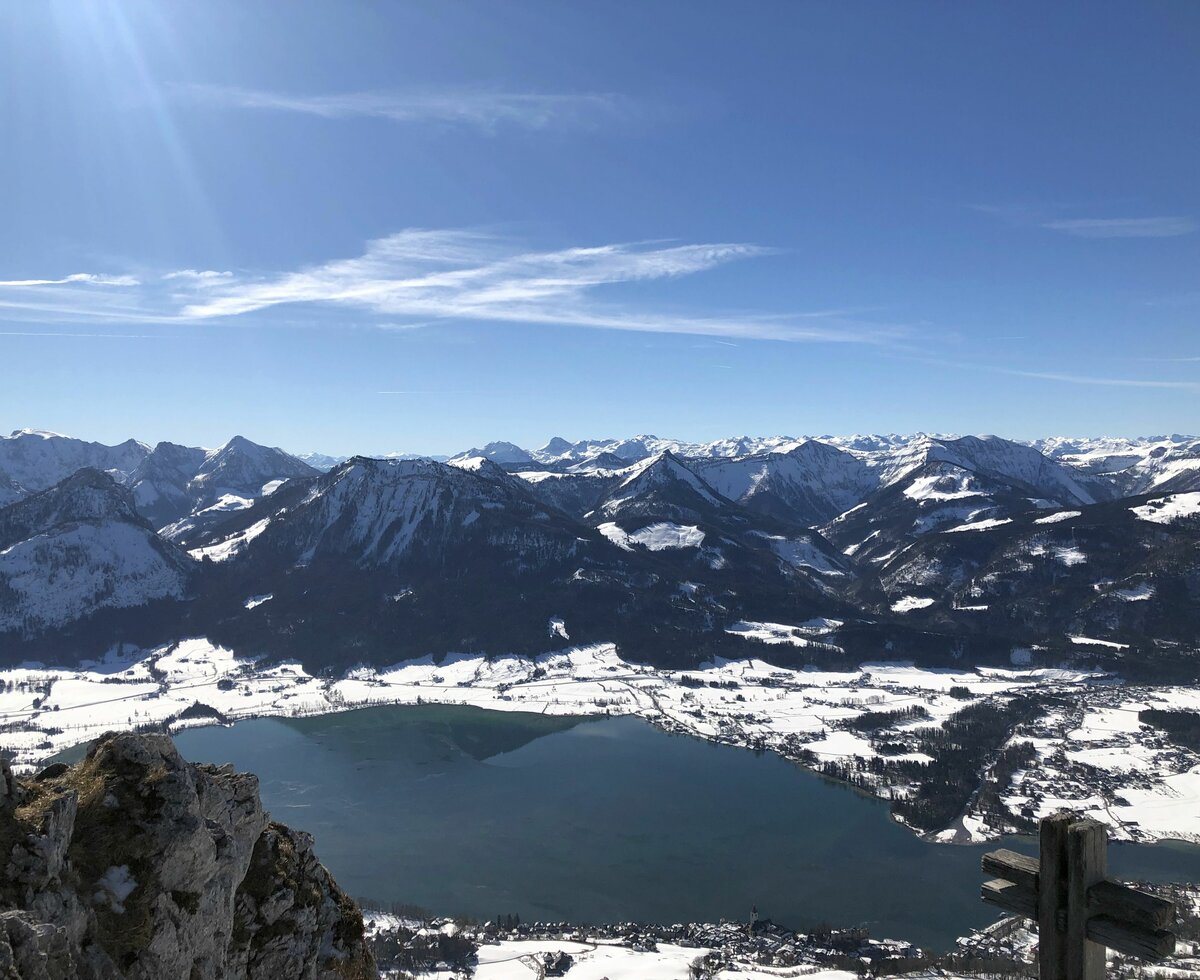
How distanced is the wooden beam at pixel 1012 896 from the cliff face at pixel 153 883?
10.2m

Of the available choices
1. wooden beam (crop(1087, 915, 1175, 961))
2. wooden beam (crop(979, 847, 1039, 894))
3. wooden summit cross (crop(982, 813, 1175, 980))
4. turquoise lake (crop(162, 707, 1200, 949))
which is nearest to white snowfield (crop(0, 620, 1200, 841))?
turquoise lake (crop(162, 707, 1200, 949))

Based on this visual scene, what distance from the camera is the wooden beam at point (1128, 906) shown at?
474 cm

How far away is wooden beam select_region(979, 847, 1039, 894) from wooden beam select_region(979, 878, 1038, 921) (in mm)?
37

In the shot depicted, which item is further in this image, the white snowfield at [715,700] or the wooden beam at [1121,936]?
the white snowfield at [715,700]

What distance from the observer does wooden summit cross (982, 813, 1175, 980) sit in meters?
4.96

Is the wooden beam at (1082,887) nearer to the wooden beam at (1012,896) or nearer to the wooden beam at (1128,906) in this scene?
the wooden beam at (1128,906)

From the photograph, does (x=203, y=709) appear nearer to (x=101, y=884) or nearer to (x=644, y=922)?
(x=644, y=922)

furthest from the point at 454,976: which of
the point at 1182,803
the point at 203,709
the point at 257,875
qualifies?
the point at 203,709

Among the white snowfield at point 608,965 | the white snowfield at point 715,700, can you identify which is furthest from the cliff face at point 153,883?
the white snowfield at point 715,700

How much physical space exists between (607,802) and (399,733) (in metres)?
49.6

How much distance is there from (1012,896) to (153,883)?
13.0 metres

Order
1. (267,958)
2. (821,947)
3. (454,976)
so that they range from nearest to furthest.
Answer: (267,958) < (454,976) < (821,947)

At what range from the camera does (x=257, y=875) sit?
16.3 m

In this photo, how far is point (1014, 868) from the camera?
5.51 metres
